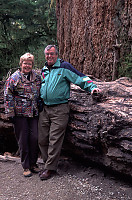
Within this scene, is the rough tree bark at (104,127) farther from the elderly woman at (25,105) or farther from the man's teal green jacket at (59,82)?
the elderly woman at (25,105)

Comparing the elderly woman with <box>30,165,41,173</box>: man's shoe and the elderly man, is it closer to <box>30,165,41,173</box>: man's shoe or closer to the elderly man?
<box>30,165,41,173</box>: man's shoe

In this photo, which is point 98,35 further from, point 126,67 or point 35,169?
point 35,169

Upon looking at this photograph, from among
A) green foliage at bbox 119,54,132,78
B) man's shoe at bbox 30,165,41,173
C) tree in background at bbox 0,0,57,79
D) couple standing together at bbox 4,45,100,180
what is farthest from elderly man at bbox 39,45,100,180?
tree in background at bbox 0,0,57,79

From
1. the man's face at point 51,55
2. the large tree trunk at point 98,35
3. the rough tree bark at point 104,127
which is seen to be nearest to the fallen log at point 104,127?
the rough tree bark at point 104,127

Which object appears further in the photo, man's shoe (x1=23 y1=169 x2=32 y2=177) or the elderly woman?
man's shoe (x1=23 y1=169 x2=32 y2=177)

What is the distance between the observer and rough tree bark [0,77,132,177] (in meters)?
2.78

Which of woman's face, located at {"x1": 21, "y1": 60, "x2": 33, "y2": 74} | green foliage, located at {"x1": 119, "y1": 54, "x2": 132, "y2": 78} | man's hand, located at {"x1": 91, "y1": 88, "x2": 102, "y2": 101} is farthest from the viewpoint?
green foliage, located at {"x1": 119, "y1": 54, "x2": 132, "y2": 78}

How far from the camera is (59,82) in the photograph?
3.26 meters

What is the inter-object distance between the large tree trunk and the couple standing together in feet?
6.17

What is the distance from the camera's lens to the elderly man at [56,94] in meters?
3.26

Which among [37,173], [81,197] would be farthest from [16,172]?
[81,197]

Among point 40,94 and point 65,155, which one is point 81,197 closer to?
point 65,155

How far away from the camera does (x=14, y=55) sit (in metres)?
9.09

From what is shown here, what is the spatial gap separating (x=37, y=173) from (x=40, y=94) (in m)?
1.38
